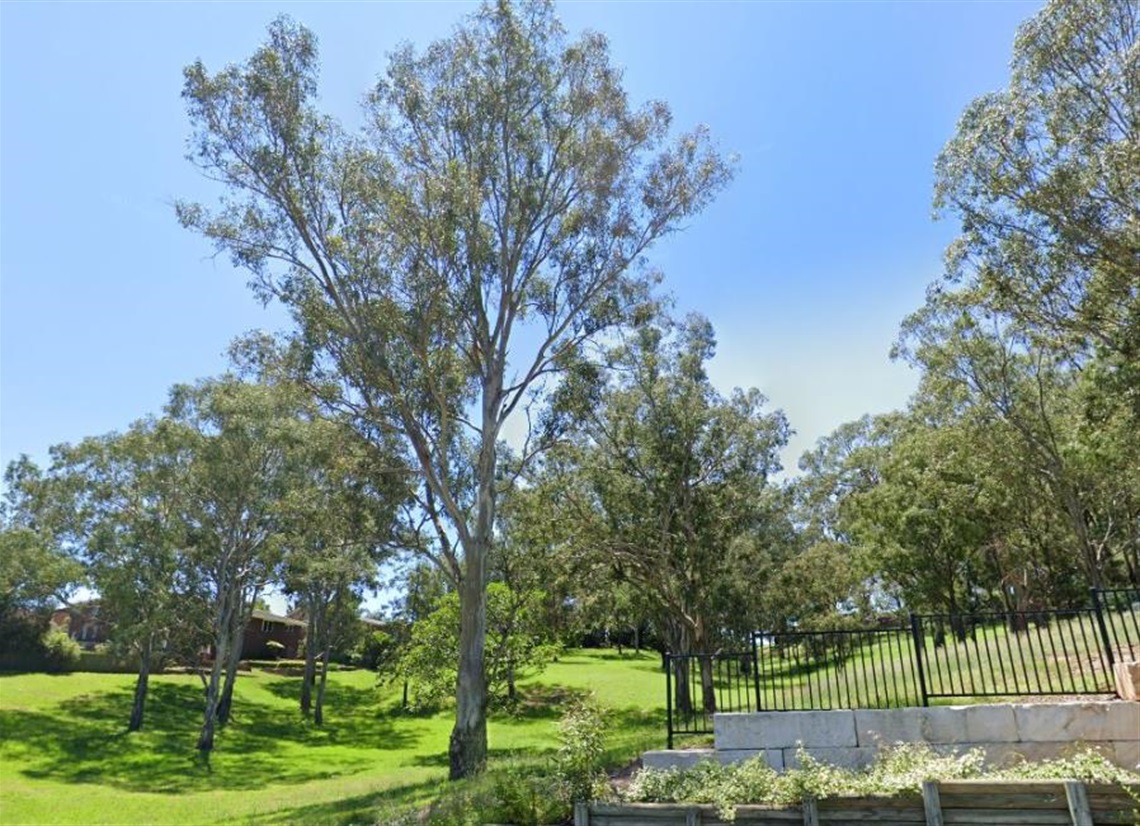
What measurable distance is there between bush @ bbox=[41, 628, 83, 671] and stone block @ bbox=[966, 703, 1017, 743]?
48500 millimetres

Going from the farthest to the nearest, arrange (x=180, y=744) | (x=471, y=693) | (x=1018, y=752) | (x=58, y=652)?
1. (x=58, y=652)
2. (x=180, y=744)
3. (x=471, y=693)
4. (x=1018, y=752)

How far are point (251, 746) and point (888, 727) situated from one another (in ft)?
96.2

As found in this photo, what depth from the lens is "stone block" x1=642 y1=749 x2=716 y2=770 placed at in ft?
29.4

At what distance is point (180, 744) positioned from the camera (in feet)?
95.9

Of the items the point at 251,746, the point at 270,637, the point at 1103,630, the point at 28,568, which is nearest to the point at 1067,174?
the point at 1103,630

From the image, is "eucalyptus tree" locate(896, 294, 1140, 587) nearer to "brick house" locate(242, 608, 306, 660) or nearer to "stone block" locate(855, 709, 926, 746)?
"stone block" locate(855, 709, 926, 746)

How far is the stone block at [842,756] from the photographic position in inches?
329

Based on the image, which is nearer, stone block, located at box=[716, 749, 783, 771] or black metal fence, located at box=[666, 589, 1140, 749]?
stone block, located at box=[716, 749, 783, 771]

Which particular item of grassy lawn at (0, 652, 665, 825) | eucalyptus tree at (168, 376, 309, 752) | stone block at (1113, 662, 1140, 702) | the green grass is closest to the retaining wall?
stone block at (1113, 662, 1140, 702)

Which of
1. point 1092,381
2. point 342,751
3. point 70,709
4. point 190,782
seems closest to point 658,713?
point 342,751

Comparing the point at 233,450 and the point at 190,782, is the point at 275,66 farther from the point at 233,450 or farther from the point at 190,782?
the point at 190,782

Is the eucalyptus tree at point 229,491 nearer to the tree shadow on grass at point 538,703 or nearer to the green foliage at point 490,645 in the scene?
the green foliage at point 490,645

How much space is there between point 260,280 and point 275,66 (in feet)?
15.3

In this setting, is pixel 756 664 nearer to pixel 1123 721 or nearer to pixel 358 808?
pixel 1123 721
